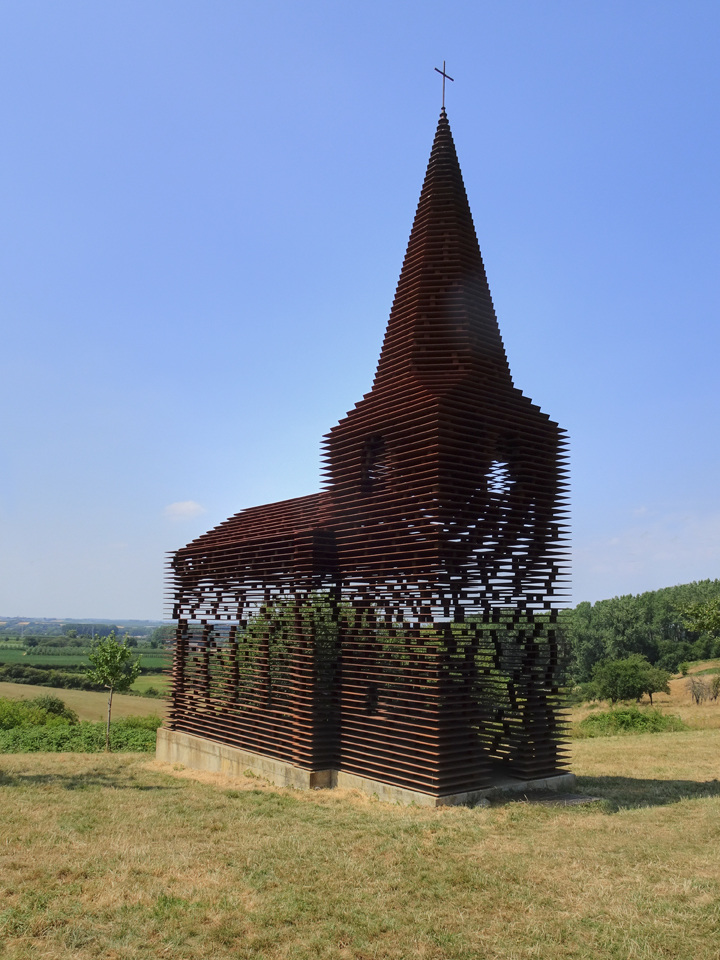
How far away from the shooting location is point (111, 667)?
1184 inches

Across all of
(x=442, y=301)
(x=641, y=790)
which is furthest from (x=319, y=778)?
(x=442, y=301)

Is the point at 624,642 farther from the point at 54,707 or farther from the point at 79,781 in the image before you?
the point at 79,781

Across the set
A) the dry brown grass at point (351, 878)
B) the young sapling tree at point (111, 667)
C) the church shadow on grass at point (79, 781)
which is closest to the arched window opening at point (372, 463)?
the dry brown grass at point (351, 878)

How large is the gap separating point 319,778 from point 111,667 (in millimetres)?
17943

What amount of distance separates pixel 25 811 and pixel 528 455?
40.0 ft

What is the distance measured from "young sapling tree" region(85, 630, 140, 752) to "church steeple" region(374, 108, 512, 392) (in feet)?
65.6

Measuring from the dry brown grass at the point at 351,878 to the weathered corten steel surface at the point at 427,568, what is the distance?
1.69 meters

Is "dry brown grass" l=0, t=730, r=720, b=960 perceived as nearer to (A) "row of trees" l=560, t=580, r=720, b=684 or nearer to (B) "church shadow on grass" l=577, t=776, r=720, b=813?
(B) "church shadow on grass" l=577, t=776, r=720, b=813

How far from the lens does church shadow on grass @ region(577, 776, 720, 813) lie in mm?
13692

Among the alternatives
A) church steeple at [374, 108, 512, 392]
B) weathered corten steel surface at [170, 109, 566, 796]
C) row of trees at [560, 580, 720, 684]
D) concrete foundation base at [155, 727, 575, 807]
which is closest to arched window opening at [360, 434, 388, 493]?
weathered corten steel surface at [170, 109, 566, 796]

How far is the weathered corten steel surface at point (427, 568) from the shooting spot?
13828 mm

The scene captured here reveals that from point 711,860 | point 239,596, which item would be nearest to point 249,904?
point 711,860

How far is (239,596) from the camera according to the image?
1967 centimetres

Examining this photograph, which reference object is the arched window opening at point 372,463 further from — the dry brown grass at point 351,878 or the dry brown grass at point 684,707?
the dry brown grass at point 684,707
